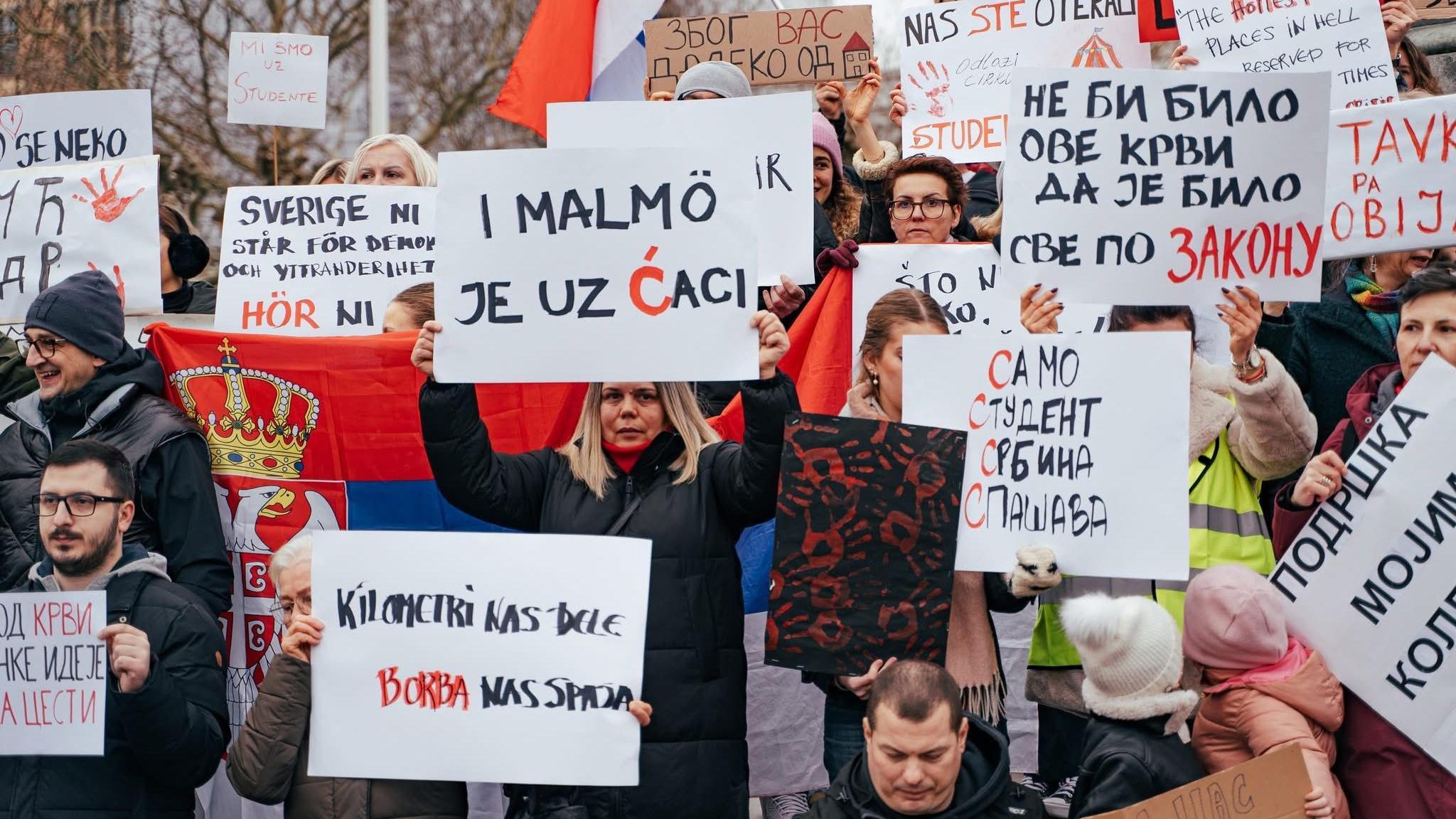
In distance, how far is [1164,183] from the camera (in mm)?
5098

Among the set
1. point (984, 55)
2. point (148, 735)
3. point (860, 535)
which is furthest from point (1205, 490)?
point (148, 735)

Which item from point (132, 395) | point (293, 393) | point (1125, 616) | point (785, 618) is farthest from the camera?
point (293, 393)

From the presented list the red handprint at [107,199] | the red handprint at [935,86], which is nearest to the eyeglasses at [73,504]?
the red handprint at [107,199]

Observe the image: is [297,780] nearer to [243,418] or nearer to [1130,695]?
[243,418]

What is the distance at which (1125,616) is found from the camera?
4348 millimetres

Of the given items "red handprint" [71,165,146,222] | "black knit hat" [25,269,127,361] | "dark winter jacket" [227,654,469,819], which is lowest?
"dark winter jacket" [227,654,469,819]

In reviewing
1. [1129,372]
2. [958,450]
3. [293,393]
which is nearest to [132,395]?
[293,393]

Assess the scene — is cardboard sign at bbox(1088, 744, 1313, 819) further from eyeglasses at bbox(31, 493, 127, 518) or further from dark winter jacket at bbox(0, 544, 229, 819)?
eyeglasses at bbox(31, 493, 127, 518)

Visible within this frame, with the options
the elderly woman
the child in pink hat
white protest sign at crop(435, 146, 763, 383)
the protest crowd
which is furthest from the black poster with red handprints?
the child in pink hat

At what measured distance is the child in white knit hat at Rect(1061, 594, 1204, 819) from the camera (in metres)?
4.28

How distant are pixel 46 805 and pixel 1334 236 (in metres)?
4.28

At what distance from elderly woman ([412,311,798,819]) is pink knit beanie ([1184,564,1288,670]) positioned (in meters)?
1.15

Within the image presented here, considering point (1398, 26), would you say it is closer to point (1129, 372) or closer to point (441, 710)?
point (1129, 372)

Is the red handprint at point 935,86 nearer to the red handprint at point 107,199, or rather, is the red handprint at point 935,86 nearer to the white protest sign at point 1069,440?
the white protest sign at point 1069,440
